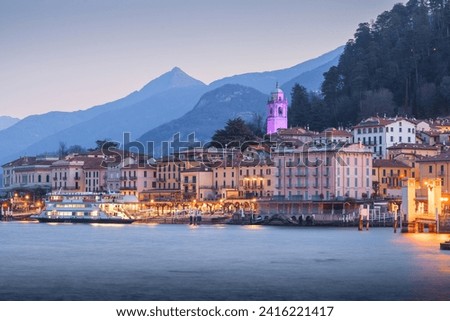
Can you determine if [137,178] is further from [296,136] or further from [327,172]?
[327,172]

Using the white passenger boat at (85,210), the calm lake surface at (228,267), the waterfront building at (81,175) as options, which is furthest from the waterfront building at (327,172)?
the waterfront building at (81,175)

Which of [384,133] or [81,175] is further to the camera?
[81,175]

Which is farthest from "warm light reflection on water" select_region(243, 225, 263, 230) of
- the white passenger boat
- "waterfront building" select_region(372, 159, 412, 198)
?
the white passenger boat

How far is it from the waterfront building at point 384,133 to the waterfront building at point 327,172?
6632mm

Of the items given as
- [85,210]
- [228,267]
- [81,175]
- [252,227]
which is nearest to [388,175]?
[252,227]

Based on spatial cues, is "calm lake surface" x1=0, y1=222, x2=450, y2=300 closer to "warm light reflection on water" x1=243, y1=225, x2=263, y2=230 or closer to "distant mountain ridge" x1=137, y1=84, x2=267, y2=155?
"warm light reflection on water" x1=243, y1=225, x2=263, y2=230

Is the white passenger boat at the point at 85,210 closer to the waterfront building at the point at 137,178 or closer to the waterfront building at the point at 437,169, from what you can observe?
the waterfront building at the point at 137,178

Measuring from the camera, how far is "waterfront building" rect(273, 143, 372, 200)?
59219 millimetres

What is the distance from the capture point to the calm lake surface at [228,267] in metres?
23.5

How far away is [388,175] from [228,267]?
33.6 meters

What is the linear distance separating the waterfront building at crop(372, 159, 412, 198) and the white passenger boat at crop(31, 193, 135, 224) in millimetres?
15280

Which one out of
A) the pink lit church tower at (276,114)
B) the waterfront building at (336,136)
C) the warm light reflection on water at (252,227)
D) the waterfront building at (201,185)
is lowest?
the warm light reflection on water at (252,227)

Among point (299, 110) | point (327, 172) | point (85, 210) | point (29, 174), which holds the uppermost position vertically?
point (299, 110)

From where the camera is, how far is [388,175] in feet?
204
